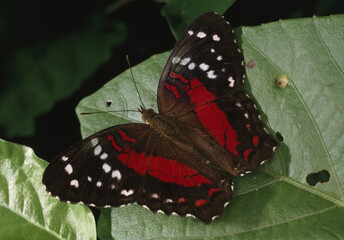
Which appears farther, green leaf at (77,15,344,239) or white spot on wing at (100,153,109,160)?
white spot on wing at (100,153,109,160)

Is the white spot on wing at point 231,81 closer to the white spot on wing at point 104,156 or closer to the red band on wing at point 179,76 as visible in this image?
the red band on wing at point 179,76

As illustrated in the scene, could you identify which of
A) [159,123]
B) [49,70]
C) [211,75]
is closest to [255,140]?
[211,75]

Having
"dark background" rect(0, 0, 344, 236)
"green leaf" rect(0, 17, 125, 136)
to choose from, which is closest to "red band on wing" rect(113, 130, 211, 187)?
"dark background" rect(0, 0, 344, 236)

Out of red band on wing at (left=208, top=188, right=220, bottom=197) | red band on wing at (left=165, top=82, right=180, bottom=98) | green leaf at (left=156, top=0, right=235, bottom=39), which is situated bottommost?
red band on wing at (left=208, top=188, right=220, bottom=197)

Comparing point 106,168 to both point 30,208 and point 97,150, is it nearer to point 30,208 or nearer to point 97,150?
point 97,150

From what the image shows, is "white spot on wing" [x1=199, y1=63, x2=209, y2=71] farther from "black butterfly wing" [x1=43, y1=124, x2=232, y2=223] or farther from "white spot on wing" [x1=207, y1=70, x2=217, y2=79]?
"black butterfly wing" [x1=43, y1=124, x2=232, y2=223]

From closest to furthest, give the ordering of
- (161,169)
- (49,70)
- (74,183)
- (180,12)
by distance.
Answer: (74,183) < (161,169) < (180,12) < (49,70)

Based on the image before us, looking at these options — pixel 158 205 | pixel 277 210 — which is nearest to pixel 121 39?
pixel 158 205
